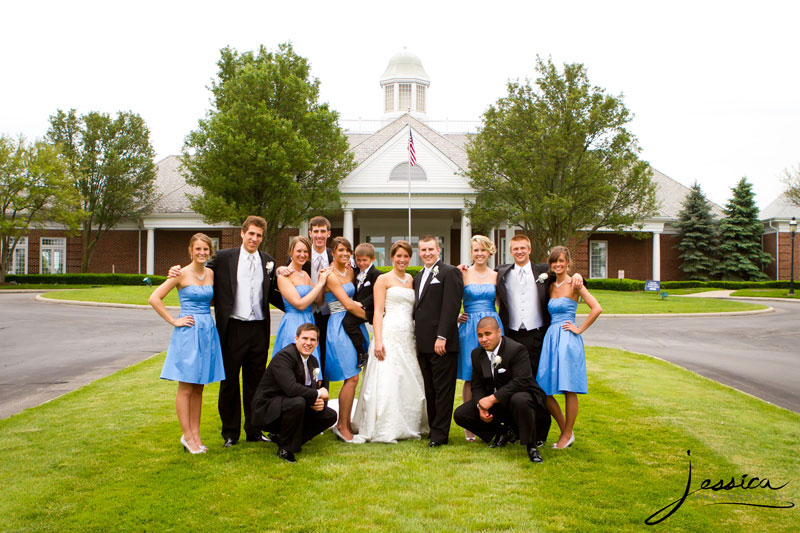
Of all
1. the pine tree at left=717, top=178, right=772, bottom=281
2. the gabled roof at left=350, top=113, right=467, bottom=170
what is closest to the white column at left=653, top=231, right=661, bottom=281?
the pine tree at left=717, top=178, right=772, bottom=281

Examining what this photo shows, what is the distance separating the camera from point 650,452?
572 centimetres

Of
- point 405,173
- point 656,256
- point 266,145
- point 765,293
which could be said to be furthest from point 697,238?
point 266,145

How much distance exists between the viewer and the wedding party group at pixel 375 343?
5504mm

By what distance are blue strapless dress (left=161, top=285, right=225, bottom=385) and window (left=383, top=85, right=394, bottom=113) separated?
40614 millimetres

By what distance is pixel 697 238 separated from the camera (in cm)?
3562

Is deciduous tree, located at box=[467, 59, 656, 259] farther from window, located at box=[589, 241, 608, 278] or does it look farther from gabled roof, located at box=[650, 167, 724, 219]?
gabled roof, located at box=[650, 167, 724, 219]

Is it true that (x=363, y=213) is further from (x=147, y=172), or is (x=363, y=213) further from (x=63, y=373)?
(x=63, y=373)

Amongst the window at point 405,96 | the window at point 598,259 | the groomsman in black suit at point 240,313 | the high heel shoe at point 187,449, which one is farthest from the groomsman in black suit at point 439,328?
the window at point 405,96

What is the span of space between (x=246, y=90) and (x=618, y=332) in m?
17.7

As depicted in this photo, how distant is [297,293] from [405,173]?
84.1 feet

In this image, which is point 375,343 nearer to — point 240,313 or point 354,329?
point 354,329

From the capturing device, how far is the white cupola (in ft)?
143

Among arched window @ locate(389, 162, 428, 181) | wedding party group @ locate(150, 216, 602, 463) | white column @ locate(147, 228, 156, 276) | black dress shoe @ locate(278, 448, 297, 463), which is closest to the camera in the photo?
black dress shoe @ locate(278, 448, 297, 463)

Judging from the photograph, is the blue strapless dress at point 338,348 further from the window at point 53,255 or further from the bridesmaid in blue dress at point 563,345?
the window at point 53,255
